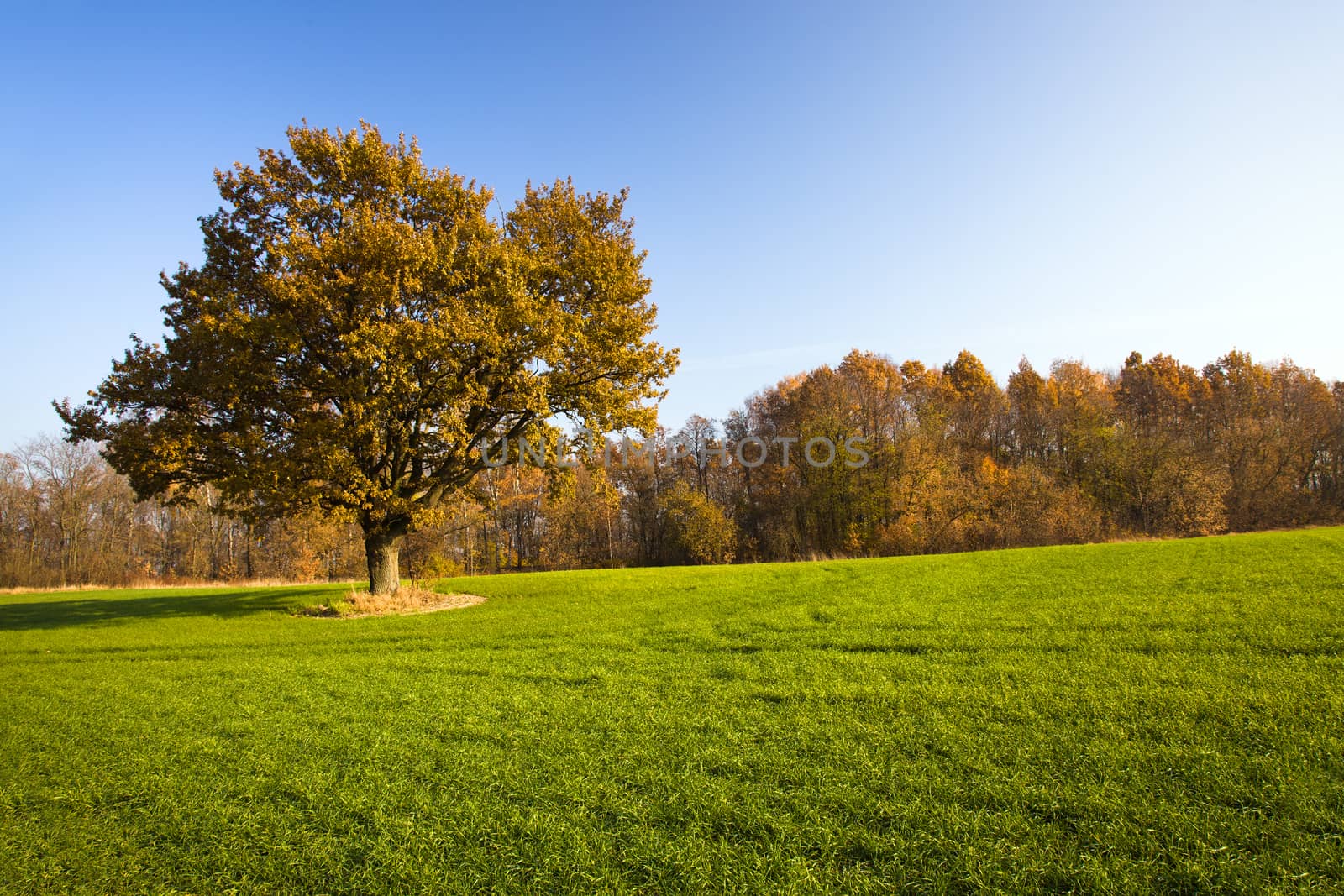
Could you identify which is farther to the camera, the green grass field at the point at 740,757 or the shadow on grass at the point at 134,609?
the shadow on grass at the point at 134,609

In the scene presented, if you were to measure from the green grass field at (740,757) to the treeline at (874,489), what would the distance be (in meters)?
29.6

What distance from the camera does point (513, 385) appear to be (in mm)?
16969

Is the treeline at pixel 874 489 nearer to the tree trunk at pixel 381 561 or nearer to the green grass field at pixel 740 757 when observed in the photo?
the tree trunk at pixel 381 561

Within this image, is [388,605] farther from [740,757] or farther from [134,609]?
[740,757]

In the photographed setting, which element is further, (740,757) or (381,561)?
(381,561)

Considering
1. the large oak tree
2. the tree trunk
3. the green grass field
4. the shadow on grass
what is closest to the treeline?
the shadow on grass

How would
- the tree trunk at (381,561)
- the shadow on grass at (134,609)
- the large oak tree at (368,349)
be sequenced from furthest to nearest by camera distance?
the tree trunk at (381,561)
the shadow on grass at (134,609)
the large oak tree at (368,349)

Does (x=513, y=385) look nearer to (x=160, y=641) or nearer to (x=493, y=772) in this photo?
(x=160, y=641)

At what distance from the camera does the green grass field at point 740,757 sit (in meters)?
3.78

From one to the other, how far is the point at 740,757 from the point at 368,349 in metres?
12.7

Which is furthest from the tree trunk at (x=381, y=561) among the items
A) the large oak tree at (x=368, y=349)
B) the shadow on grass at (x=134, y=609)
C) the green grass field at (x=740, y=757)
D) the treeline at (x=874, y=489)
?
the treeline at (x=874, y=489)

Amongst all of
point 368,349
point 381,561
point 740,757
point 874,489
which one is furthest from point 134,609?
point 874,489

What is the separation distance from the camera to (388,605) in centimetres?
1703

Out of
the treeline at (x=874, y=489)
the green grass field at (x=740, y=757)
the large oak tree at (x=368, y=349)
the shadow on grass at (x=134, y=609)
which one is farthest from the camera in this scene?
the treeline at (x=874, y=489)
